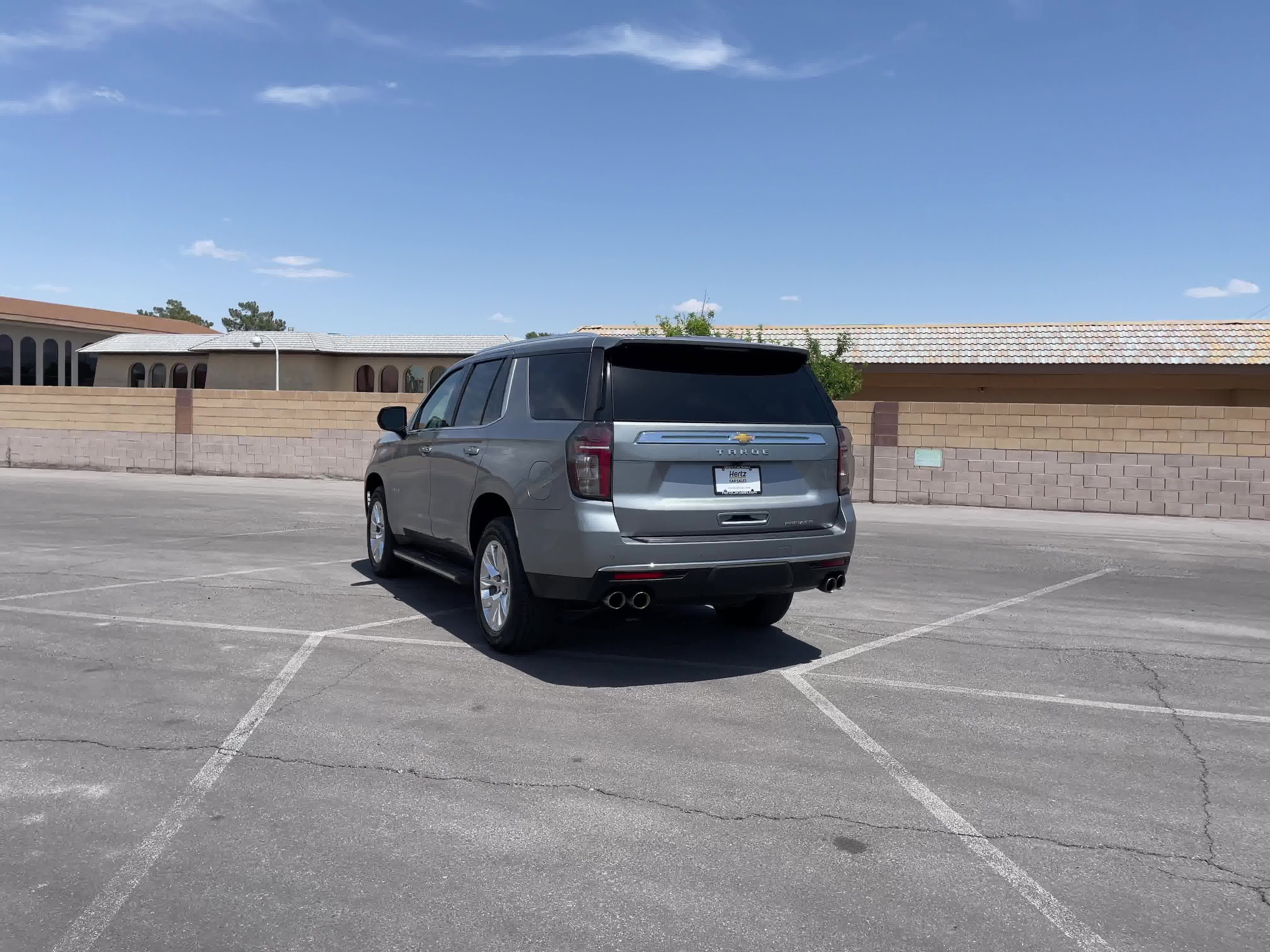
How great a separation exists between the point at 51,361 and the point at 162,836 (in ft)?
172

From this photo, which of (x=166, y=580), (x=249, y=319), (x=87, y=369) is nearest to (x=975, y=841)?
(x=166, y=580)

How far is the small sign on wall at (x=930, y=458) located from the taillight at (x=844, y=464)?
1270cm

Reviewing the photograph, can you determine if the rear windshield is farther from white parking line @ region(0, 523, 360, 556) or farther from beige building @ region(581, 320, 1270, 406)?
beige building @ region(581, 320, 1270, 406)

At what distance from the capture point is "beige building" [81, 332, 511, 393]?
41.6 metres

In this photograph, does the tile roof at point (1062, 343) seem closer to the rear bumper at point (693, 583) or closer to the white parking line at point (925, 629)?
the white parking line at point (925, 629)

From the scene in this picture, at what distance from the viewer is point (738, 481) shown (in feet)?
19.7

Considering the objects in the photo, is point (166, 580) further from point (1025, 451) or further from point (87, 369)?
point (87, 369)

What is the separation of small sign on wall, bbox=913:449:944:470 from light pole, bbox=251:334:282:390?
2851 cm

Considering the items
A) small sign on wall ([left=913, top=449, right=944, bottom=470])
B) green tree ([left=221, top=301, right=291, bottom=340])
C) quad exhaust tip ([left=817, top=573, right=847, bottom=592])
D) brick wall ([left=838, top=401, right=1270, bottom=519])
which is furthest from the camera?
Result: green tree ([left=221, top=301, right=291, bottom=340])

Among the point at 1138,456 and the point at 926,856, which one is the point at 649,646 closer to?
the point at 926,856

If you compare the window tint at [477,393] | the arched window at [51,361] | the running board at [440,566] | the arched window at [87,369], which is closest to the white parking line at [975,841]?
the running board at [440,566]

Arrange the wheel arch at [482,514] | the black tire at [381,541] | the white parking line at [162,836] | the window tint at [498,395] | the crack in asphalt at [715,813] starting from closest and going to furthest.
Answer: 1. the white parking line at [162,836]
2. the crack in asphalt at [715,813]
3. the wheel arch at [482,514]
4. the window tint at [498,395]
5. the black tire at [381,541]

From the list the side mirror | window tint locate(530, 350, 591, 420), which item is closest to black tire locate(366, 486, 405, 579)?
the side mirror

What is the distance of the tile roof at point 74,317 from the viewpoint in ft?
151
